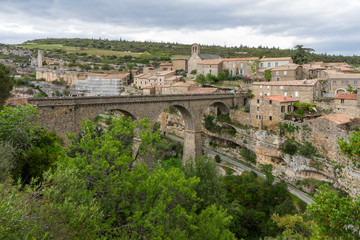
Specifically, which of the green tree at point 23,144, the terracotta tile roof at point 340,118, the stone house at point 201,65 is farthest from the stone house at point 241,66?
the green tree at point 23,144

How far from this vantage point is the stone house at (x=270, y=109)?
100 feet

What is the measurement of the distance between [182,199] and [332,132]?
65.9ft

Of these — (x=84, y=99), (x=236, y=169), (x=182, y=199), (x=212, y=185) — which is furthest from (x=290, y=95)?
(x=182, y=199)

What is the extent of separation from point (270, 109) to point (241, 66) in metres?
18.8

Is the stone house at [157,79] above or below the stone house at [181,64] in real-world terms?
below

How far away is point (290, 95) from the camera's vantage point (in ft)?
110

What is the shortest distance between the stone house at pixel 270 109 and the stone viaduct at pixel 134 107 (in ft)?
17.7

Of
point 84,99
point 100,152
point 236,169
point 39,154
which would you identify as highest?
point 84,99

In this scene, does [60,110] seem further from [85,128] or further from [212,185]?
[212,185]

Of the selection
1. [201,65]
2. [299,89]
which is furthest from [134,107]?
[201,65]

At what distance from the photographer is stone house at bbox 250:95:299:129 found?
30.6 metres

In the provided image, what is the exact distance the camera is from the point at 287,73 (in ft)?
129

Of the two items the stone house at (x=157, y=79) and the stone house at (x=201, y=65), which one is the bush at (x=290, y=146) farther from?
the stone house at (x=157, y=79)

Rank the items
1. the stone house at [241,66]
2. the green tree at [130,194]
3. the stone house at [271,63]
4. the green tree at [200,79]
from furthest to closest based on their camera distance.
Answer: the green tree at [200,79] → the stone house at [241,66] → the stone house at [271,63] → the green tree at [130,194]
